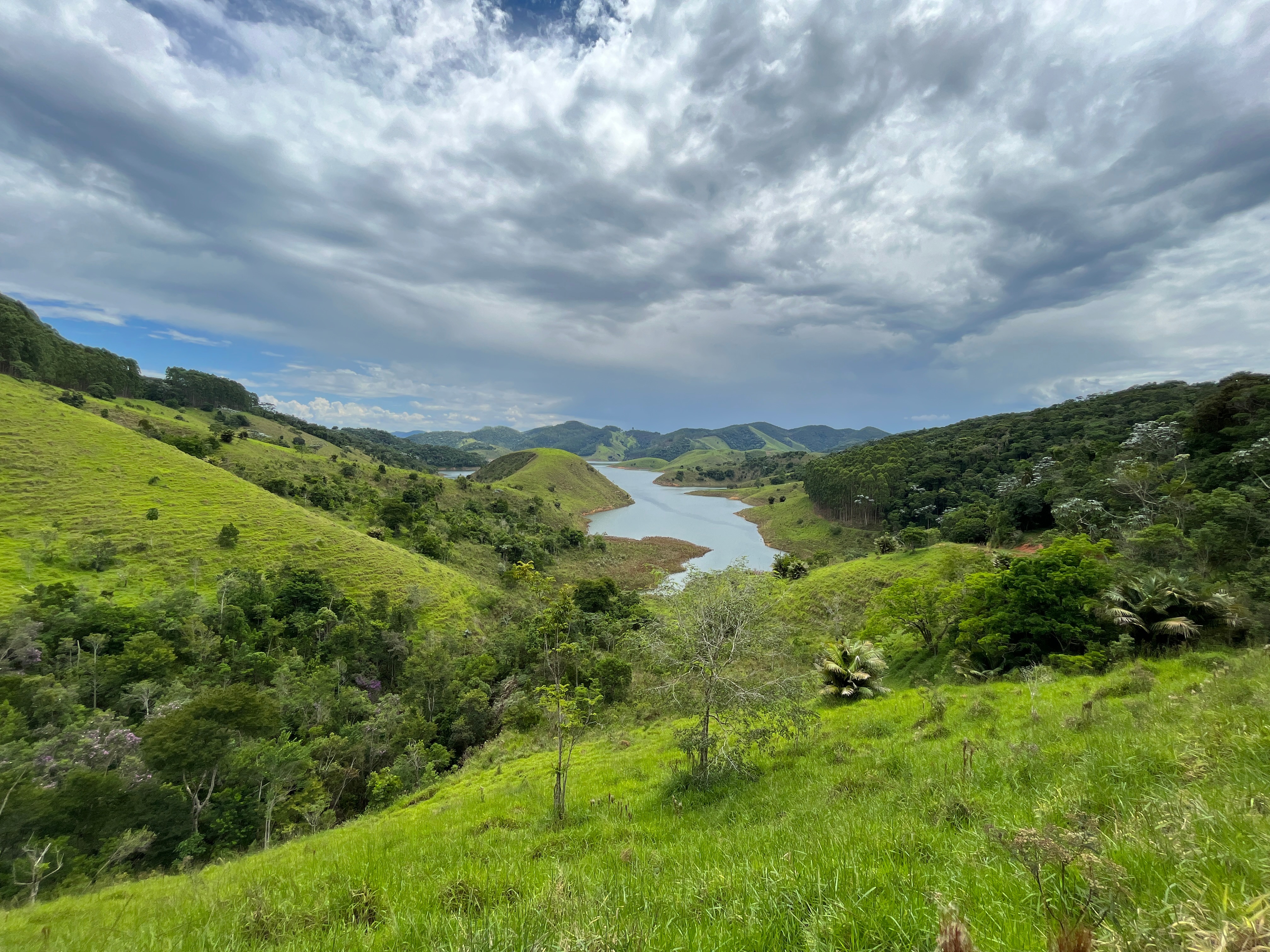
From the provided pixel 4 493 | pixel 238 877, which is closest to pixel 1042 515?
pixel 238 877

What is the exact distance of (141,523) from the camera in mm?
32906

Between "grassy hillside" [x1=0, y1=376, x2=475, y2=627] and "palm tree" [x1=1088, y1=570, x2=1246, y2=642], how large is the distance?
117 ft

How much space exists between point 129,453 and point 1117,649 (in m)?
63.3

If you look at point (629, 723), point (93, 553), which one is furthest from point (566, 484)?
point (629, 723)

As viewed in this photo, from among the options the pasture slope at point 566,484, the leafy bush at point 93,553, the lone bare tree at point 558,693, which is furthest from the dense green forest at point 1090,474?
the leafy bush at point 93,553

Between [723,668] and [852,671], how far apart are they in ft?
32.7

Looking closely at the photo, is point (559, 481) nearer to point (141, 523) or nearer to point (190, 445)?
point (190, 445)

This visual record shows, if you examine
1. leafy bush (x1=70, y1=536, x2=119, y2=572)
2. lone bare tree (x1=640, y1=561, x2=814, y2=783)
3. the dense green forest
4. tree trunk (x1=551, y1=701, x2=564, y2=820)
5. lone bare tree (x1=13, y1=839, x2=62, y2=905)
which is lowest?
lone bare tree (x1=13, y1=839, x2=62, y2=905)

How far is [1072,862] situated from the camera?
2.16 m

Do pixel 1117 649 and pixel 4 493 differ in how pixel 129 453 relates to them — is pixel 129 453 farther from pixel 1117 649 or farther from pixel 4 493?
pixel 1117 649

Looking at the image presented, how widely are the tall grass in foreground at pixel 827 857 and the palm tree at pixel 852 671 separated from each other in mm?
5772

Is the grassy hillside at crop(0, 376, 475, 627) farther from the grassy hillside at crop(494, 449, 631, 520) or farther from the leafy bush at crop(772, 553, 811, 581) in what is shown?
the grassy hillside at crop(494, 449, 631, 520)

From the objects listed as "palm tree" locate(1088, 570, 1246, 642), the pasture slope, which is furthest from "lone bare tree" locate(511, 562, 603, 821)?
the pasture slope

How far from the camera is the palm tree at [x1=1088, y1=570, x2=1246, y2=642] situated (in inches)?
478
